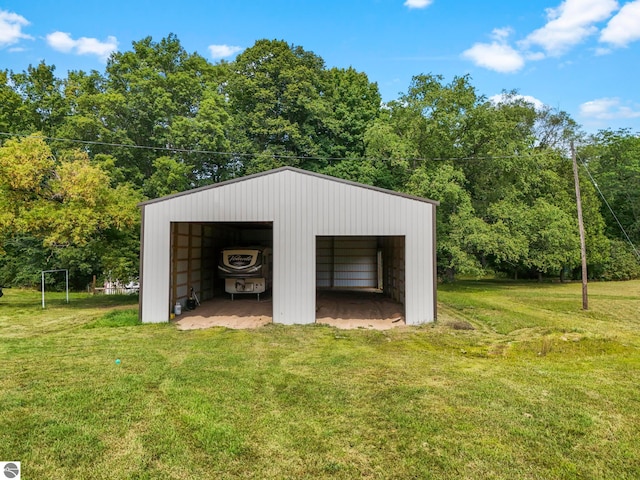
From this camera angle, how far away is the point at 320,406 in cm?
475

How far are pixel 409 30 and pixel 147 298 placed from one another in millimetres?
13695

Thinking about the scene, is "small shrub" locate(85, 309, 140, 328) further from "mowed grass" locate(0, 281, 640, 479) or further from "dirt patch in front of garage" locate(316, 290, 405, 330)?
"dirt patch in front of garage" locate(316, 290, 405, 330)

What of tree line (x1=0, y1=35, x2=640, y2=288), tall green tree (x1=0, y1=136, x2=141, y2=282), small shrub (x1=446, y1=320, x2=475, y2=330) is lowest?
small shrub (x1=446, y1=320, x2=475, y2=330)

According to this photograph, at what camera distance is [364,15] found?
619 inches

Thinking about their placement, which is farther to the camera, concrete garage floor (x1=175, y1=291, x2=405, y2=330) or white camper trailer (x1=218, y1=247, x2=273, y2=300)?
white camper trailer (x1=218, y1=247, x2=273, y2=300)

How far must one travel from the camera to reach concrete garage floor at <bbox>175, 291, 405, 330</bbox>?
34.3 ft

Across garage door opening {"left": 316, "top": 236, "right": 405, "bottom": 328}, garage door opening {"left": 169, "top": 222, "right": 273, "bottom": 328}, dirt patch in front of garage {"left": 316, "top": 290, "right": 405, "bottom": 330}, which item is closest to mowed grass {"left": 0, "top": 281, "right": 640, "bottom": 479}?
dirt patch in front of garage {"left": 316, "top": 290, "right": 405, "bottom": 330}

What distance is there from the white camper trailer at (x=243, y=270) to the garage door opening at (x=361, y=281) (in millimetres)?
2448

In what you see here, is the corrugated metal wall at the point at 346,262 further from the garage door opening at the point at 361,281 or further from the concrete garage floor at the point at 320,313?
the concrete garage floor at the point at 320,313

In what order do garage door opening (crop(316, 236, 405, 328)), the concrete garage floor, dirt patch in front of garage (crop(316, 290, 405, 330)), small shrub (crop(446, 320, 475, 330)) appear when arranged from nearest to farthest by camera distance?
1. small shrub (crop(446, 320, 475, 330))
2. the concrete garage floor
3. dirt patch in front of garage (crop(316, 290, 405, 330))
4. garage door opening (crop(316, 236, 405, 328))

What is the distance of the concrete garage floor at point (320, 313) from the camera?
10453 mm

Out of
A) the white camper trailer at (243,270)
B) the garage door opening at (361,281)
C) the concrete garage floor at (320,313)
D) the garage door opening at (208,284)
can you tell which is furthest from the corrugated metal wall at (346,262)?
the white camper trailer at (243,270)

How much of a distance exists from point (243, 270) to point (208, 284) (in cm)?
184

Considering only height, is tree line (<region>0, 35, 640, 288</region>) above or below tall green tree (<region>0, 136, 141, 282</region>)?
above
